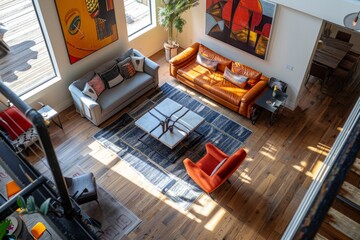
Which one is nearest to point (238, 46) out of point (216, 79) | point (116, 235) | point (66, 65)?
point (216, 79)

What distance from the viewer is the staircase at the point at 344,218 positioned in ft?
8.75

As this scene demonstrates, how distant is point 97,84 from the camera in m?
7.95

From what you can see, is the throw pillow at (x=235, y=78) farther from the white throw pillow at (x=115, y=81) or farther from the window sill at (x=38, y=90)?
the window sill at (x=38, y=90)

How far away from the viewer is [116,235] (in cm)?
620

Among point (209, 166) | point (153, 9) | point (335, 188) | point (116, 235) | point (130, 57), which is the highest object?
point (335, 188)

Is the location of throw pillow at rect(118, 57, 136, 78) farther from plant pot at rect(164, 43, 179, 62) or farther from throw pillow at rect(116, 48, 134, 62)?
plant pot at rect(164, 43, 179, 62)

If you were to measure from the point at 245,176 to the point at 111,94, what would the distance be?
350 cm

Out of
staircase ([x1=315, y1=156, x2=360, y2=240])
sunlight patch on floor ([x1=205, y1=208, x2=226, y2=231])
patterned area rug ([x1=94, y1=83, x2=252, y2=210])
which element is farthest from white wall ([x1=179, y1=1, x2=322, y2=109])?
staircase ([x1=315, y1=156, x2=360, y2=240])

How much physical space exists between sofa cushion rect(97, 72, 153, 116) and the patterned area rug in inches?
15.0

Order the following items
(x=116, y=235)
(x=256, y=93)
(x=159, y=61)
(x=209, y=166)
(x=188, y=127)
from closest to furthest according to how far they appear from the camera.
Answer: (x=116, y=235), (x=209, y=166), (x=188, y=127), (x=256, y=93), (x=159, y=61)

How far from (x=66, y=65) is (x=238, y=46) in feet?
13.4

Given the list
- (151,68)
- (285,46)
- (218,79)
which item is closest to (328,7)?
(285,46)

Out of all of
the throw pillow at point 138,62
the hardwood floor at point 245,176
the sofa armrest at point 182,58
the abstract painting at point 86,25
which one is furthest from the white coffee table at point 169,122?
the abstract painting at point 86,25

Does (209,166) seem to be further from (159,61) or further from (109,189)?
(159,61)
